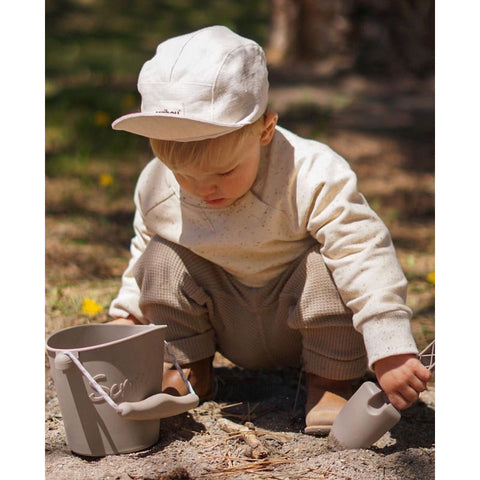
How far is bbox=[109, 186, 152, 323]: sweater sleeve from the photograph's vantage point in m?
2.25

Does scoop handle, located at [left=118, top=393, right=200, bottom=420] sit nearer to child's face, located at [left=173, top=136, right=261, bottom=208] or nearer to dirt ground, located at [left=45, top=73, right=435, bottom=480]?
dirt ground, located at [left=45, top=73, right=435, bottom=480]

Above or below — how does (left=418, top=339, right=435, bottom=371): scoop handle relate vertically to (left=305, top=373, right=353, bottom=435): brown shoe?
above

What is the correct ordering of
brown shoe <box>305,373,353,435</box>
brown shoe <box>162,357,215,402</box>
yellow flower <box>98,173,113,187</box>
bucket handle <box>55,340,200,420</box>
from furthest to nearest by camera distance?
yellow flower <box>98,173,113,187</box>, brown shoe <box>162,357,215,402</box>, brown shoe <box>305,373,353,435</box>, bucket handle <box>55,340,200,420</box>

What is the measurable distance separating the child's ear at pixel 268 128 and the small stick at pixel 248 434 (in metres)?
0.69

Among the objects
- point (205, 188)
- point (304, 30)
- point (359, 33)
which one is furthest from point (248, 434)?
point (304, 30)

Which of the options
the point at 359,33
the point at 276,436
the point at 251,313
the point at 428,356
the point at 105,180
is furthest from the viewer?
the point at 359,33

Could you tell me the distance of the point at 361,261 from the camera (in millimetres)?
1929

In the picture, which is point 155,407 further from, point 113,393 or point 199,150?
point 199,150

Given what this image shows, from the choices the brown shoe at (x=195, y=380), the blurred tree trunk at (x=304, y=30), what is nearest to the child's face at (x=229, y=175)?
the brown shoe at (x=195, y=380)

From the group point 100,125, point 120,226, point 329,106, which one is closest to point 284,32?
point 329,106

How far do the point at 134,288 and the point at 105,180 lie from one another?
62.5 inches

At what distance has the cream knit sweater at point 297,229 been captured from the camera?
1.89 metres

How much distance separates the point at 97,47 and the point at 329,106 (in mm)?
3004

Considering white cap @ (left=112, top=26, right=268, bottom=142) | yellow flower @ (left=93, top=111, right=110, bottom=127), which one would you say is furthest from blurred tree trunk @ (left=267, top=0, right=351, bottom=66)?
white cap @ (left=112, top=26, right=268, bottom=142)
